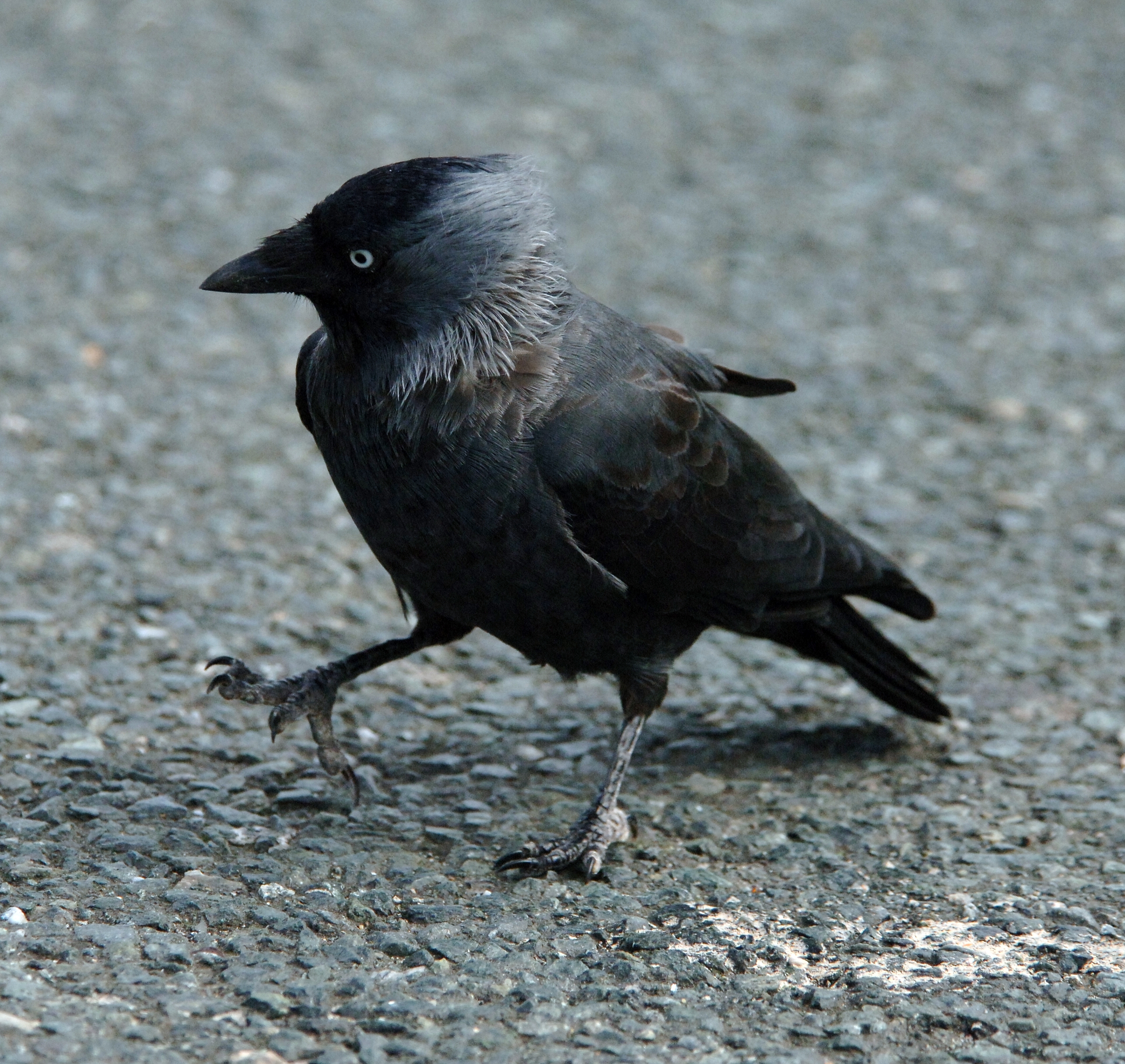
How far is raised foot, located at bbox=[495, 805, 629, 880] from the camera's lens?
14.0 feet

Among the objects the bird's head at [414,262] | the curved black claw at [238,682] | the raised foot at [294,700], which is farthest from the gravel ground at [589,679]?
the bird's head at [414,262]

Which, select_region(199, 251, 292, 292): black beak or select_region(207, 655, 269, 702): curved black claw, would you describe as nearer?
select_region(199, 251, 292, 292): black beak

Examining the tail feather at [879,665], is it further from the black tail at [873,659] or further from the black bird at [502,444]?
the black bird at [502,444]

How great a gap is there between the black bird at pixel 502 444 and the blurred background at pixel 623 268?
118 centimetres

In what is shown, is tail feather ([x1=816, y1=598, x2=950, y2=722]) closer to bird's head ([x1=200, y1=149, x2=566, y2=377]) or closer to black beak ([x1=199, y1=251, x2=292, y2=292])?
bird's head ([x1=200, y1=149, x2=566, y2=377])

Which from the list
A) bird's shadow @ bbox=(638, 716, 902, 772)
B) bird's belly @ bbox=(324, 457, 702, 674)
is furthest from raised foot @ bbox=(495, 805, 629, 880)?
bird's shadow @ bbox=(638, 716, 902, 772)

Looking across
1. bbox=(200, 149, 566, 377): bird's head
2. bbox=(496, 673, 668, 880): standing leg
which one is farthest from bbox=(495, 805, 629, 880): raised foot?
bbox=(200, 149, 566, 377): bird's head

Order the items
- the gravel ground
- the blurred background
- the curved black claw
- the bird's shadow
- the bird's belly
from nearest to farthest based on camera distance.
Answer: the gravel ground, the bird's belly, the curved black claw, the bird's shadow, the blurred background

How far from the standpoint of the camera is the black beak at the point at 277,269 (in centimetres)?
427

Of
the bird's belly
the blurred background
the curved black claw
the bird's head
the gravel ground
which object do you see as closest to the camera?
the gravel ground

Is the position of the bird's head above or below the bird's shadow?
above

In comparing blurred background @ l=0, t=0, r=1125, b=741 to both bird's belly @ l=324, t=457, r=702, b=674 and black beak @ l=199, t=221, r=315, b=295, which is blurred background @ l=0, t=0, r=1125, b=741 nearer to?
bird's belly @ l=324, t=457, r=702, b=674

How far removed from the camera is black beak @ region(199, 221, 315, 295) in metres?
4.27

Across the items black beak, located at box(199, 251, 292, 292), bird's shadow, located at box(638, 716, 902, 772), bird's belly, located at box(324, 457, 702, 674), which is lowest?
bird's shadow, located at box(638, 716, 902, 772)
